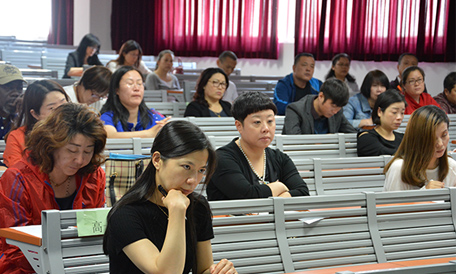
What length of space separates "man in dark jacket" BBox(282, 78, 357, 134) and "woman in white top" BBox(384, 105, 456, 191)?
1.55 metres

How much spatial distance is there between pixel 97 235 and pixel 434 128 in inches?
79.7

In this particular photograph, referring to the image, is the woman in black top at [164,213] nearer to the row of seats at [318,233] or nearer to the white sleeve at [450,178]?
the row of seats at [318,233]

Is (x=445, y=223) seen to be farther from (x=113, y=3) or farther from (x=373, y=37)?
(x=113, y=3)

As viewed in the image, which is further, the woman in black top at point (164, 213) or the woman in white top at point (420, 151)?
the woman in white top at point (420, 151)

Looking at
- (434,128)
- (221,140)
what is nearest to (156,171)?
(434,128)

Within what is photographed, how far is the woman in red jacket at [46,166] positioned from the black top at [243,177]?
2.59 ft

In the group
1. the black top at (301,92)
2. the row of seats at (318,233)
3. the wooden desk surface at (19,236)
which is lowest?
the row of seats at (318,233)

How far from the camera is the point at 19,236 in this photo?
200 cm

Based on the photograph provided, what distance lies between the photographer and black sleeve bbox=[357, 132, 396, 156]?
4.47m

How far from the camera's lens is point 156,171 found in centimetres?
177

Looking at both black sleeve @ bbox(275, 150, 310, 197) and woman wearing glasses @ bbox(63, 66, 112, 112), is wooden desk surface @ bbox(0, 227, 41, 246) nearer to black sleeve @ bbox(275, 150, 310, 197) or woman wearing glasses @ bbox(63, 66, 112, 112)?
black sleeve @ bbox(275, 150, 310, 197)

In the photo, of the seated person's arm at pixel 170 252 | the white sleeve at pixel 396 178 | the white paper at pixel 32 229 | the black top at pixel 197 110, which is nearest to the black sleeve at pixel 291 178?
the white sleeve at pixel 396 178

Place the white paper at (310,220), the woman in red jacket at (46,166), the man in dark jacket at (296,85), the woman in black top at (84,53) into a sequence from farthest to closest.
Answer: the woman in black top at (84,53)
the man in dark jacket at (296,85)
the white paper at (310,220)
the woman in red jacket at (46,166)

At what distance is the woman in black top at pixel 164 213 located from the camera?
1.61 metres
